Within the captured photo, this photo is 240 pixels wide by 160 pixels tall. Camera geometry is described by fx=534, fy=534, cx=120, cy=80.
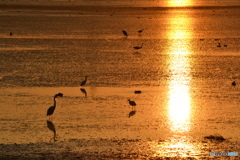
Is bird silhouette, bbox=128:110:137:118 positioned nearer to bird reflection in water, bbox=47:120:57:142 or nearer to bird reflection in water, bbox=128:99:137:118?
bird reflection in water, bbox=128:99:137:118

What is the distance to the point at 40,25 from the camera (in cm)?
3553

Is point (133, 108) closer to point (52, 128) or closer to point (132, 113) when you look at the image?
point (132, 113)

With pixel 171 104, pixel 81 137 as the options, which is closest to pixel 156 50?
pixel 171 104

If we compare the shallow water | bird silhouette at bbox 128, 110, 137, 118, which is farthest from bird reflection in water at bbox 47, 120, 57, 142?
bird silhouette at bbox 128, 110, 137, 118

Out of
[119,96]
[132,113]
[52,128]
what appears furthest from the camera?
[119,96]

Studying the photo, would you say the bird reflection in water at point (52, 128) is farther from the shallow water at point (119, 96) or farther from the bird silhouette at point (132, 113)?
the bird silhouette at point (132, 113)

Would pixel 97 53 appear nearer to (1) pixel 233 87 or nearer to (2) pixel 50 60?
(2) pixel 50 60

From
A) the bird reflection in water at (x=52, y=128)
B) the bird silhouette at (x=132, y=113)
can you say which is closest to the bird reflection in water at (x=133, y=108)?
the bird silhouette at (x=132, y=113)

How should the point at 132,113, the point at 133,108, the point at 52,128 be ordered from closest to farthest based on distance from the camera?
the point at 52,128
the point at 132,113
the point at 133,108

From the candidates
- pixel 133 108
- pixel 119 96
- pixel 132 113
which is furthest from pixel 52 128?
pixel 119 96

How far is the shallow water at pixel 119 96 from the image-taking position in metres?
9.62

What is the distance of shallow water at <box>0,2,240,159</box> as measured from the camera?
9625 millimetres

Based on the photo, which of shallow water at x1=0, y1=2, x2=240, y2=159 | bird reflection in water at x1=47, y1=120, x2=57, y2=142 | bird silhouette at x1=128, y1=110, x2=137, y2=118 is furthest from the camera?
bird silhouette at x1=128, y1=110, x2=137, y2=118

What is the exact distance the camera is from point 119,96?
13.7 m
